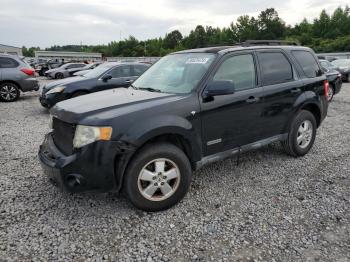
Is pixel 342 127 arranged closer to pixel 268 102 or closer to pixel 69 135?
pixel 268 102

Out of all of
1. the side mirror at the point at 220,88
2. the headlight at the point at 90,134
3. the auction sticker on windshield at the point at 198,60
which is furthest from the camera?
the auction sticker on windshield at the point at 198,60

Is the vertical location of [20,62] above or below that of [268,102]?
above

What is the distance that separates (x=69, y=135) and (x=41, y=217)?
0.94 m

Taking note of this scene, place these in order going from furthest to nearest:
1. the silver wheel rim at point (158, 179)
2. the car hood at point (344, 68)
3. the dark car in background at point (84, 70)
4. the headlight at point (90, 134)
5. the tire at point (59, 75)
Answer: the tire at point (59, 75), the car hood at point (344, 68), the dark car in background at point (84, 70), the silver wheel rim at point (158, 179), the headlight at point (90, 134)

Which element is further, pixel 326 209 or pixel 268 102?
pixel 268 102

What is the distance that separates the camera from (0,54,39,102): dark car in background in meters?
11.3

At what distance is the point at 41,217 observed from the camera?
3.44 m

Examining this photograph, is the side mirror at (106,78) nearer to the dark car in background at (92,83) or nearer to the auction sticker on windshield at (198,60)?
the dark car in background at (92,83)

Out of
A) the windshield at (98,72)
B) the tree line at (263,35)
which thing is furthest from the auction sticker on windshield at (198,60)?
the tree line at (263,35)

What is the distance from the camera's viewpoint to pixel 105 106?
348 cm

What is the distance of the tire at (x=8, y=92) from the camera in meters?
11.3

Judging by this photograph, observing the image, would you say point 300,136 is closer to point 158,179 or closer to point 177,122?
point 177,122

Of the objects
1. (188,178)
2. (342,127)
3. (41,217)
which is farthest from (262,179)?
(342,127)

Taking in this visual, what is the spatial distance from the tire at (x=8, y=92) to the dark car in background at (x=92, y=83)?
9.48ft
